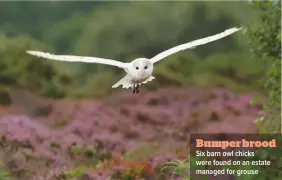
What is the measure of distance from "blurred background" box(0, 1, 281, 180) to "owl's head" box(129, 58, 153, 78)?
2878 millimetres

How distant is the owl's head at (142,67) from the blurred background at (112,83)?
9.44 feet

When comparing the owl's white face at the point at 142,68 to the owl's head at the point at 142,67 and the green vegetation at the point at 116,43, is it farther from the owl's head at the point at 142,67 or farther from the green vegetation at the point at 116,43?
the green vegetation at the point at 116,43

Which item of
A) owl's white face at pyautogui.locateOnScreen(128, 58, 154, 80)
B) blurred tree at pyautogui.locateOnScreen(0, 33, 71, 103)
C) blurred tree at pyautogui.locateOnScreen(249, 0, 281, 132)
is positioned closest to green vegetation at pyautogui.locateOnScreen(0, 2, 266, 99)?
blurred tree at pyautogui.locateOnScreen(0, 33, 71, 103)

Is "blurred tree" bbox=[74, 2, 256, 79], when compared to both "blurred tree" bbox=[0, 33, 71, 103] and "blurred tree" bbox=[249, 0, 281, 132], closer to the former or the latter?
"blurred tree" bbox=[0, 33, 71, 103]

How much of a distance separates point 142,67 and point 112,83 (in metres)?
17.2

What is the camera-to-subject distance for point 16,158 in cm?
700

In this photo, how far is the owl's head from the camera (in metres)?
3.95

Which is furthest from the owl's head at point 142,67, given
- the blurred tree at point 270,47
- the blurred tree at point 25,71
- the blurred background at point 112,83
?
the blurred tree at point 25,71

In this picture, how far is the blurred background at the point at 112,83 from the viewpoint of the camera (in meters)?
9.03

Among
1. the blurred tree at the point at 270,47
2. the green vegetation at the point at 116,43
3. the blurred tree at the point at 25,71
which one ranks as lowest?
the blurred tree at the point at 270,47

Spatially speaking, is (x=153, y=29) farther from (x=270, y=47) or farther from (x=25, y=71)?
(x=270, y=47)

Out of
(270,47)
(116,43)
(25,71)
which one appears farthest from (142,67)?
(116,43)

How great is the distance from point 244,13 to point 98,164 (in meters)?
20.0

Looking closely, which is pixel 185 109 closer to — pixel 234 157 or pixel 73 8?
pixel 234 157
